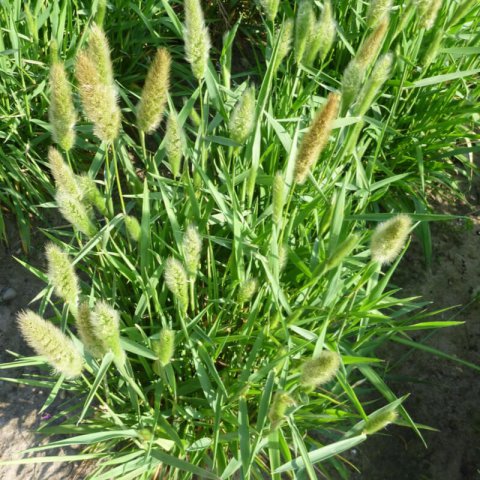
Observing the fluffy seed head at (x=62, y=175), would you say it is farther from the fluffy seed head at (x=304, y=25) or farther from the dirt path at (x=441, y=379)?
the dirt path at (x=441, y=379)

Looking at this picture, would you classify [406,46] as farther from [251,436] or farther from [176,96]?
[251,436]

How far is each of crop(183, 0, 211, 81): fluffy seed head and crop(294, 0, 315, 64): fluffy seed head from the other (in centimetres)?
30

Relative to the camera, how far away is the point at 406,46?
2432 mm

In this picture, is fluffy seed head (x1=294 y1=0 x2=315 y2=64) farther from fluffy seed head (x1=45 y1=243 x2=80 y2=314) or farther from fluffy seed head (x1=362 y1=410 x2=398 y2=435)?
fluffy seed head (x1=362 y1=410 x2=398 y2=435)

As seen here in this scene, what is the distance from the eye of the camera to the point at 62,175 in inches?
52.2

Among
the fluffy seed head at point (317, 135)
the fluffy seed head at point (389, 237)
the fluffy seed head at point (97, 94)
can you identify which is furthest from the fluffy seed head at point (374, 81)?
the fluffy seed head at point (97, 94)

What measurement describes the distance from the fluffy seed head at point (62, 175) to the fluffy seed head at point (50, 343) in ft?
1.07

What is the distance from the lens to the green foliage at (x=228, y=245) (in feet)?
4.75

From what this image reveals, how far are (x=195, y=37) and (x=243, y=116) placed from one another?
24cm

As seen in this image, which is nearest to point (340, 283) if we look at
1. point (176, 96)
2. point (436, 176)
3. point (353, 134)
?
point (353, 134)

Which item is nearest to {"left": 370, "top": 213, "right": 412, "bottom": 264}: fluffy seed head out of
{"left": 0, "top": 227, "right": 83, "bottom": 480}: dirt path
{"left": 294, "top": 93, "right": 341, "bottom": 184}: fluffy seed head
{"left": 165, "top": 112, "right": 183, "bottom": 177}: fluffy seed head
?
{"left": 294, "top": 93, "right": 341, "bottom": 184}: fluffy seed head

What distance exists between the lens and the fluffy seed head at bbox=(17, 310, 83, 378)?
1107 millimetres

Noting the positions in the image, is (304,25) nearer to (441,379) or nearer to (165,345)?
(165,345)

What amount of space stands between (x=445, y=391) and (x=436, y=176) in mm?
1004
